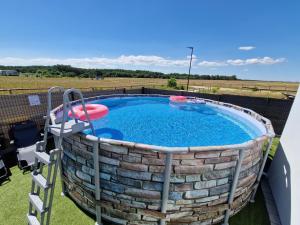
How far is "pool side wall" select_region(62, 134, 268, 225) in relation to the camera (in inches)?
90.0

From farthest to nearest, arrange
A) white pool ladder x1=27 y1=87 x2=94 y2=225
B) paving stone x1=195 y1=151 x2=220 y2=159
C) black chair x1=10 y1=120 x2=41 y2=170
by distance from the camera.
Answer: black chair x1=10 y1=120 x2=41 y2=170, paving stone x1=195 y1=151 x2=220 y2=159, white pool ladder x1=27 y1=87 x2=94 y2=225

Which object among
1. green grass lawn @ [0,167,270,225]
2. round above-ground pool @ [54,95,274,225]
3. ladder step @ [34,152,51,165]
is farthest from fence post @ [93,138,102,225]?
ladder step @ [34,152,51,165]

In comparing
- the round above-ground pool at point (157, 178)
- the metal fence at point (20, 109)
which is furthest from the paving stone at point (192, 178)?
the metal fence at point (20, 109)

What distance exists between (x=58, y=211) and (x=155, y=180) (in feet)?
6.66

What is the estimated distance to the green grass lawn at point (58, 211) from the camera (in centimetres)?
275

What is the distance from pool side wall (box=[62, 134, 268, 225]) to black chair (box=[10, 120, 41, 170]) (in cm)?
220

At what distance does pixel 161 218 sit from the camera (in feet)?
8.07

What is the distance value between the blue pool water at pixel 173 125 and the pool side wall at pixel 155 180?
2015mm

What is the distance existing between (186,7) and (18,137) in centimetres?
1071

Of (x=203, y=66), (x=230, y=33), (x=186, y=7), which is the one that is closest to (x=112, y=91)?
(x=186, y=7)

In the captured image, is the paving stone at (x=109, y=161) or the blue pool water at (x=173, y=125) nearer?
the paving stone at (x=109, y=161)

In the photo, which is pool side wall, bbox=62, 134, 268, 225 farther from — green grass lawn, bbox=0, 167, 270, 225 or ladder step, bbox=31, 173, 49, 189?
ladder step, bbox=31, 173, 49, 189

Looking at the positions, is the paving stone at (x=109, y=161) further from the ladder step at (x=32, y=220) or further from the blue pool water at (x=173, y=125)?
the blue pool water at (x=173, y=125)

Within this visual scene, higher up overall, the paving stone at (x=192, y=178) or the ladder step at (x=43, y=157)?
the ladder step at (x=43, y=157)
